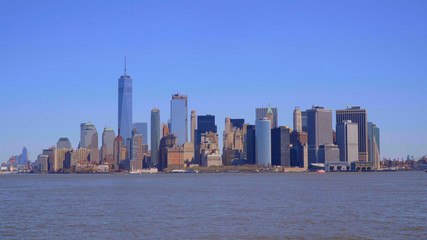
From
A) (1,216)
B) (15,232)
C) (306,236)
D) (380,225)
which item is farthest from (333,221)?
(1,216)

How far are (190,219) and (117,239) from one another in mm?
14589

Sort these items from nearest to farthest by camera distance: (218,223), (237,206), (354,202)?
(218,223) < (237,206) < (354,202)

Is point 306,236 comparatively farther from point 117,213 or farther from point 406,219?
point 117,213

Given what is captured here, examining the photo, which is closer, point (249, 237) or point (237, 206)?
point (249, 237)

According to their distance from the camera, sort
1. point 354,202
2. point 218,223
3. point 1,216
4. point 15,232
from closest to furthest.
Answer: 1. point 15,232
2. point 218,223
3. point 1,216
4. point 354,202

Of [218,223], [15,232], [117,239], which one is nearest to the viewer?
[117,239]

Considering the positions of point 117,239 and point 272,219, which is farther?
point 272,219

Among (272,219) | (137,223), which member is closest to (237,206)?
(272,219)

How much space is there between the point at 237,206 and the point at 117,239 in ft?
100

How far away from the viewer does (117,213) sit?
225 feet

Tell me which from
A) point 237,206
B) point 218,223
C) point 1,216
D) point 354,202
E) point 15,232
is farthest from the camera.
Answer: point 354,202

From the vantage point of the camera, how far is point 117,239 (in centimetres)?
4781

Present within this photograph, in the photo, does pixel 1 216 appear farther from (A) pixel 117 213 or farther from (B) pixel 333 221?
(B) pixel 333 221

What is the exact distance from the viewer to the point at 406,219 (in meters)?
60.1
